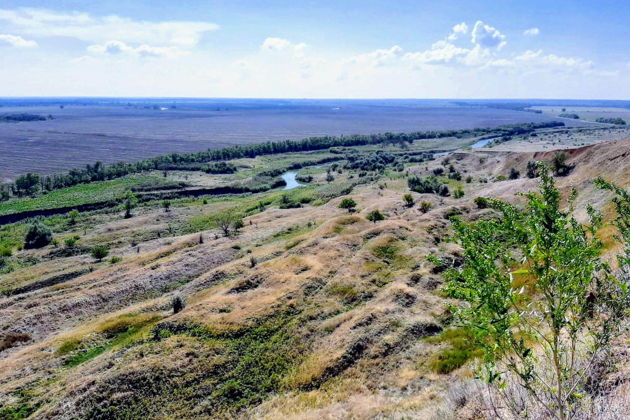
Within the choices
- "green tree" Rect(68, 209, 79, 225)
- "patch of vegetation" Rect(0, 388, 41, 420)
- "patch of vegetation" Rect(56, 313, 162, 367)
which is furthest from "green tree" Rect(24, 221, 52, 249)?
"patch of vegetation" Rect(0, 388, 41, 420)

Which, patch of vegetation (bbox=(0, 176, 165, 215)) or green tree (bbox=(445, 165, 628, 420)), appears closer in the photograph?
green tree (bbox=(445, 165, 628, 420))

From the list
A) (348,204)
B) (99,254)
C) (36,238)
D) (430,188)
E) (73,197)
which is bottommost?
(36,238)

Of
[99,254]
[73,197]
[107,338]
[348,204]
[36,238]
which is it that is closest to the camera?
[107,338]

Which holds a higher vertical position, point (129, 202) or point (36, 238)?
point (129, 202)

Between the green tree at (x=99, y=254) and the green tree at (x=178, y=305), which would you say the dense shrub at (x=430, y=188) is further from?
the green tree at (x=99, y=254)

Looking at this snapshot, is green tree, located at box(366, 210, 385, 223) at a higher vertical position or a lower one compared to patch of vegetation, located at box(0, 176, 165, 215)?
higher

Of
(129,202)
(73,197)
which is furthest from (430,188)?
(73,197)

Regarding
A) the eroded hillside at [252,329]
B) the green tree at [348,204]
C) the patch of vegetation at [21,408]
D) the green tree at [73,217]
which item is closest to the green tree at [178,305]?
the eroded hillside at [252,329]

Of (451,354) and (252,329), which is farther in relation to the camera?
(252,329)

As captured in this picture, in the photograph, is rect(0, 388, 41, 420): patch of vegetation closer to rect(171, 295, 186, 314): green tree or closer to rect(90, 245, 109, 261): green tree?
rect(171, 295, 186, 314): green tree

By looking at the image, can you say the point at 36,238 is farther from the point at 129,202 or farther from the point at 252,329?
the point at 252,329

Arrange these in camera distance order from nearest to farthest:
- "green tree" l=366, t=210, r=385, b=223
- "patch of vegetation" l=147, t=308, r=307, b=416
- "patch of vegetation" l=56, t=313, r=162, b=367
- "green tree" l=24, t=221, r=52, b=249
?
"patch of vegetation" l=147, t=308, r=307, b=416
"patch of vegetation" l=56, t=313, r=162, b=367
"green tree" l=366, t=210, r=385, b=223
"green tree" l=24, t=221, r=52, b=249

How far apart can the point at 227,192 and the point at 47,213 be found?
180ft

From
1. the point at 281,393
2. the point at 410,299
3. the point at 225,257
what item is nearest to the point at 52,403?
the point at 281,393
